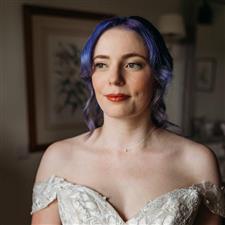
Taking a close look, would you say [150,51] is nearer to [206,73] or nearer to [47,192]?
[47,192]

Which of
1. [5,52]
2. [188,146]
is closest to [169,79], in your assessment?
[188,146]

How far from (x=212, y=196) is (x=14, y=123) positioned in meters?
1.20

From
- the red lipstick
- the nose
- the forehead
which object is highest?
the forehead

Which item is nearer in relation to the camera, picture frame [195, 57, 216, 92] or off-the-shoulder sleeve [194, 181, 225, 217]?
off-the-shoulder sleeve [194, 181, 225, 217]

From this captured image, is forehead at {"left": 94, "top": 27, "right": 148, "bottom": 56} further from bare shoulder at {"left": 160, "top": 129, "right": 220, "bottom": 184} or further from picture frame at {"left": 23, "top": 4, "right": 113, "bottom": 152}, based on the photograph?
picture frame at {"left": 23, "top": 4, "right": 113, "bottom": 152}

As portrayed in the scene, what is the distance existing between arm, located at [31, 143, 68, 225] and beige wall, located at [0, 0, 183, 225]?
805 mm

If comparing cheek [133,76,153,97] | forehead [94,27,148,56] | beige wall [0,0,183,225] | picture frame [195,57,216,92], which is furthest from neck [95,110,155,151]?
picture frame [195,57,216,92]

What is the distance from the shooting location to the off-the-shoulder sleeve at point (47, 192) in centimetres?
98

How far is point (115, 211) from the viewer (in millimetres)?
896

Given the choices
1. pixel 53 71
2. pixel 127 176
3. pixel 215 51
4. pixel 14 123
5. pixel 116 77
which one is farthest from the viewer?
pixel 215 51

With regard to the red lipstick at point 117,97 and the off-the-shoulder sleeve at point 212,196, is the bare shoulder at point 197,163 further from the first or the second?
the red lipstick at point 117,97

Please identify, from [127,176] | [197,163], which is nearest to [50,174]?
[127,176]

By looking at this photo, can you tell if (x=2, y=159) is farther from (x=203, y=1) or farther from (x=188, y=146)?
(x=203, y=1)

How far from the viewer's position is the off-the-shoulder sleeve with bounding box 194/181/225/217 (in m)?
0.98
